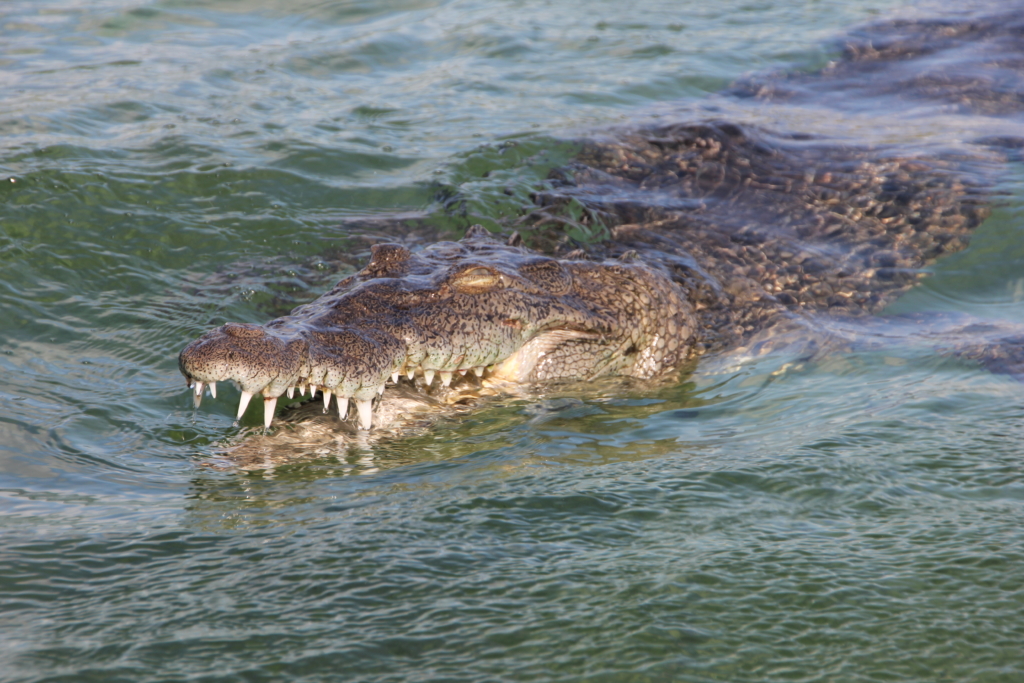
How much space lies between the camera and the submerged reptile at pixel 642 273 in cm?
391

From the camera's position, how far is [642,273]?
530cm

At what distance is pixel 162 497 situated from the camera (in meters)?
3.55

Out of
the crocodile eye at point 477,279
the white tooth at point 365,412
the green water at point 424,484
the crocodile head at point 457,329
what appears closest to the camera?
the green water at point 424,484

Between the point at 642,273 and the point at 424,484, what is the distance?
Answer: 216cm

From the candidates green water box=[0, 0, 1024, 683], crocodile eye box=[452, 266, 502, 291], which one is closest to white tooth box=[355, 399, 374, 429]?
green water box=[0, 0, 1024, 683]

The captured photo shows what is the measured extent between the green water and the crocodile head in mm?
271

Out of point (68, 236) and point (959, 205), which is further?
point (959, 205)

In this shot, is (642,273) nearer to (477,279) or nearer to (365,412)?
(477,279)

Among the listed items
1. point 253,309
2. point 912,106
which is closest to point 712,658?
point 253,309

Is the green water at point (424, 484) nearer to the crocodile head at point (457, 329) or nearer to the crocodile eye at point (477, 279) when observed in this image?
the crocodile head at point (457, 329)

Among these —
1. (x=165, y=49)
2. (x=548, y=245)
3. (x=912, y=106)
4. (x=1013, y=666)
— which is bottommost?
(x=1013, y=666)

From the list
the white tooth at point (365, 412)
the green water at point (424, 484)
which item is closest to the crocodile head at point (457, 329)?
the white tooth at point (365, 412)

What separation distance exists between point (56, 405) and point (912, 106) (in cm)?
759

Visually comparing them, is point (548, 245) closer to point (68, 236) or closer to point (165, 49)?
point (68, 236)
